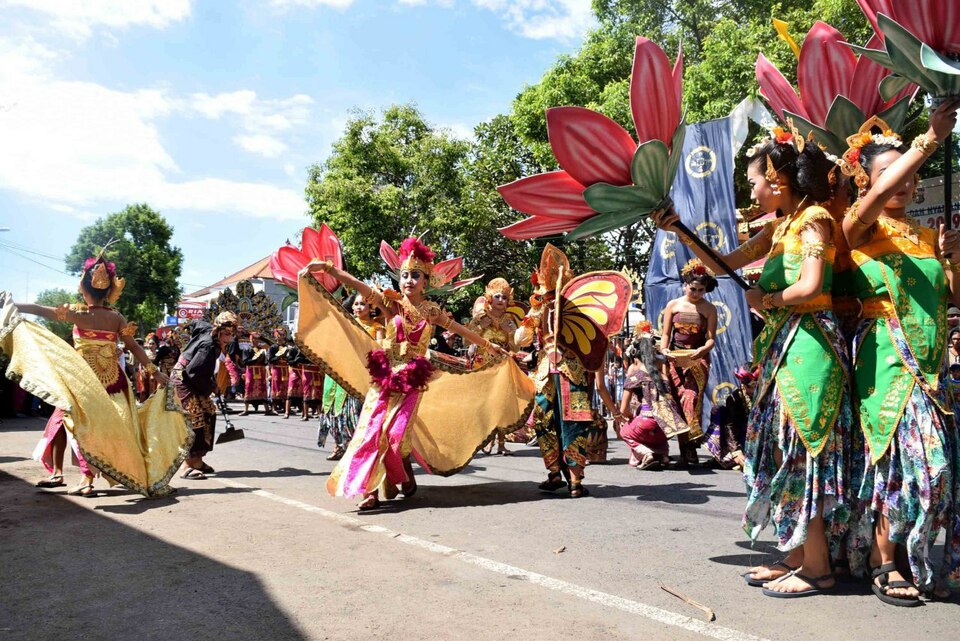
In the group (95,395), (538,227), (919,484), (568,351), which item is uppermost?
(538,227)

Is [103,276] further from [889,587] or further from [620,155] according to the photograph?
[889,587]

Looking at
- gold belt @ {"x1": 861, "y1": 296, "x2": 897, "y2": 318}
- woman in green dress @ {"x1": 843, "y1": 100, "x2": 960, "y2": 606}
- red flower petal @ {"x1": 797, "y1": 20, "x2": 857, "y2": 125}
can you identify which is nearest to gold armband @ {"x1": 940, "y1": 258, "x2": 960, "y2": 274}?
woman in green dress @ {"x1": 843, "y1": 100, "x2": 960, "y2": 606}

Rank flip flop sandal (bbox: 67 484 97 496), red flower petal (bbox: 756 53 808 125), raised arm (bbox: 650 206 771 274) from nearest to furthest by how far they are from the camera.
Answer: raised arm (bbox: 650 206 771 274) < red flower petal (bbox: 756 53 808 125) < flip flop sandal (bbox: 67 484 97 496)

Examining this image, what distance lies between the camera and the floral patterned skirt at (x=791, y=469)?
3.44 metres

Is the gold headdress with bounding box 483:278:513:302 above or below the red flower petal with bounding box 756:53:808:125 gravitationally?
below

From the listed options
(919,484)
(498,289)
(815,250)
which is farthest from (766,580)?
(498,289)

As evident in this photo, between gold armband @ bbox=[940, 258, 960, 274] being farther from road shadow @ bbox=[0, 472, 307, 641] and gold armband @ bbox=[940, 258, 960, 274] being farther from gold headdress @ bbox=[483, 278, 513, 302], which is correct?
gold headdress @ bbox=[483, 278, 513, 302]

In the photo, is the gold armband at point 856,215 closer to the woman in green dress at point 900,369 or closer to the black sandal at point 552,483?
the woman in green dress at point 900,369

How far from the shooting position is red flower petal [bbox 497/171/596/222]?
12.2 ft

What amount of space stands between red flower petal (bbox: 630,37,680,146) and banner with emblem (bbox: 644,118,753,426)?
6.97 m

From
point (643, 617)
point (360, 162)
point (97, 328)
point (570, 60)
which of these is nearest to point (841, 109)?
point (643, 617)

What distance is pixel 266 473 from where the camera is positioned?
809 centimetres

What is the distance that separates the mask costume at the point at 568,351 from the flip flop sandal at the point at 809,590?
2.85 meters

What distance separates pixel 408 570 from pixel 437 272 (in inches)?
161
